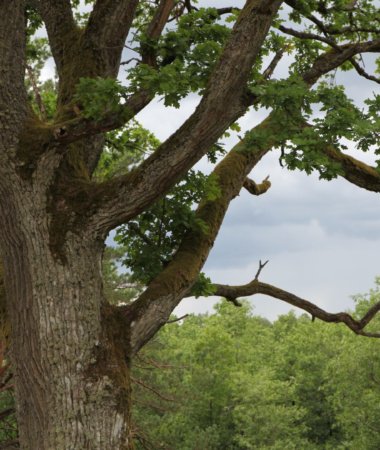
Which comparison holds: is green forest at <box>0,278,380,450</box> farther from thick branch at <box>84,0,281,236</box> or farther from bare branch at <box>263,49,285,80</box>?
thick branch at <box>84,0,281,236</box>

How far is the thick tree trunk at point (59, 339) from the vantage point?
24.2ft

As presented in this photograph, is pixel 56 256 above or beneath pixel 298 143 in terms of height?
beneath

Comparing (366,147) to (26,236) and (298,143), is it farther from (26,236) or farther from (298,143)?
(26,236)

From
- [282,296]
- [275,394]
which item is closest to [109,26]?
[282,296]

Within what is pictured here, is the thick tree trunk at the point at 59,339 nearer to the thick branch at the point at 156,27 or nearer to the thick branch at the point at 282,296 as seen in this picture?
the thick branch at the point at 156,27

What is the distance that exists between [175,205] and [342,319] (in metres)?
3.76

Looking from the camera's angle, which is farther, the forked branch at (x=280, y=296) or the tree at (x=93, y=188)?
the forked branch at (x=280, y=296)

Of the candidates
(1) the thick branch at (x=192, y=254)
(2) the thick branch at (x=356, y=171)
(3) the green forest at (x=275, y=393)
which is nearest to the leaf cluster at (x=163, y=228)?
(1) the thick branch at (x=192, y=254)

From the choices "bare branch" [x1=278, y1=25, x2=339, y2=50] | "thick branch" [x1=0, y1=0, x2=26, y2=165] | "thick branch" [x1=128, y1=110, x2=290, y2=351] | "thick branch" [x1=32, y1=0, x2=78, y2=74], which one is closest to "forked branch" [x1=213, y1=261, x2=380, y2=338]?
"thick branch" [x1=128, y1=110, x2=290, y2=351]

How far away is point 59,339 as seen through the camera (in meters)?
7.43

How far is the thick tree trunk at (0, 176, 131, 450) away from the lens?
737 cm

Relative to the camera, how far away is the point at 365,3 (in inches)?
466

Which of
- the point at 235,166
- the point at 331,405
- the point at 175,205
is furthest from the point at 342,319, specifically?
the point at 331,405

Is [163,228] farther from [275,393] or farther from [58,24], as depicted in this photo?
[275,393]
